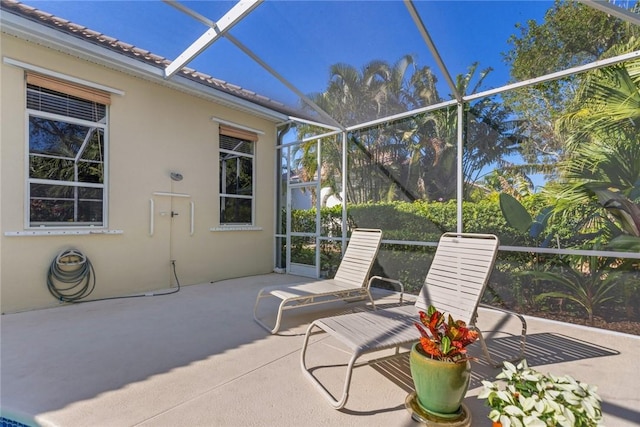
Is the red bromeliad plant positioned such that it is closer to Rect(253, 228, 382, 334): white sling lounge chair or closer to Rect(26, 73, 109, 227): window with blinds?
Rect(253, 228, 382, 334): white sling lounge chair

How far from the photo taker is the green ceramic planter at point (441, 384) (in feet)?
6.81

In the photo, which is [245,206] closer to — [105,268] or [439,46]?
[105,268]

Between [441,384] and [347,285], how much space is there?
283 centimetres

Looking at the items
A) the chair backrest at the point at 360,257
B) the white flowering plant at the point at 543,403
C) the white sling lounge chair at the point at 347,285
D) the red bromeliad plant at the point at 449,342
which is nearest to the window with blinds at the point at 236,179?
the white sling lounge chair at the point at 347,285

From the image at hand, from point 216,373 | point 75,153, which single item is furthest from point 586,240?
point 75,153

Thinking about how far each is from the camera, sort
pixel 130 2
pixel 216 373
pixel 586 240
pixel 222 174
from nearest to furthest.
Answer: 1. pixel 216 373
2. pixel 130 2
3. pixel 586 240
4. pixel 222 174

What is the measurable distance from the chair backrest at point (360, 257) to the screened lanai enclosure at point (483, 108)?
102 cm

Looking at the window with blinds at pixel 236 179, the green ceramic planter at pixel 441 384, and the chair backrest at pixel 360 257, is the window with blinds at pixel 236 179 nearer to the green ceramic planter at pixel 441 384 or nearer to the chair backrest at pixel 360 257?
the chair backrest at pixel 360 257

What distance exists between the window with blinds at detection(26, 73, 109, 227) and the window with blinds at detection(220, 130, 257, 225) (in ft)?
7.95

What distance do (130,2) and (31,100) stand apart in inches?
91.2

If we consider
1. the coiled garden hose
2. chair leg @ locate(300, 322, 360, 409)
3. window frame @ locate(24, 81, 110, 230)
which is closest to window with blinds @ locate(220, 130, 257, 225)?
window frame @ locate(24, 81, 110, 230)

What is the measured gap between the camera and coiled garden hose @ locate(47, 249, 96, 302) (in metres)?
5.05

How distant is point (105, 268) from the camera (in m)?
5.61

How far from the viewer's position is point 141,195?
6031 mm
